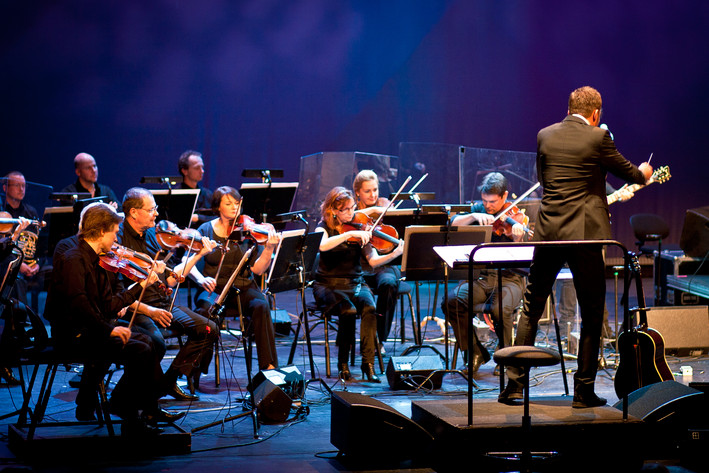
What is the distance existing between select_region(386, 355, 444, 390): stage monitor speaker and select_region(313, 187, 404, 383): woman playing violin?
275 mm

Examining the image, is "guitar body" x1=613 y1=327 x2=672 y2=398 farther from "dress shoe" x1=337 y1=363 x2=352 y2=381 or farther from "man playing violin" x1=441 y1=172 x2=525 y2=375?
"dress shoe" x1=337 y1=363 x2=352 y2=381

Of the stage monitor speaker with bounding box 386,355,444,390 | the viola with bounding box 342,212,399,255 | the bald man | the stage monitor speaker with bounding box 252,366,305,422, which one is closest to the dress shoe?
the stage monitor speaker with bounding box 386,355,444,390

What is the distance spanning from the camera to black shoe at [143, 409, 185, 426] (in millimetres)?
4176

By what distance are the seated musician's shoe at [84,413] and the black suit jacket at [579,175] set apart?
249 cm

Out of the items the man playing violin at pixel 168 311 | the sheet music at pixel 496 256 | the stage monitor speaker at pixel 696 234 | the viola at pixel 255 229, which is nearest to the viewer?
the sheet music at pixel 496 256

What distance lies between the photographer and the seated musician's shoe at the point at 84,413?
4317 mm

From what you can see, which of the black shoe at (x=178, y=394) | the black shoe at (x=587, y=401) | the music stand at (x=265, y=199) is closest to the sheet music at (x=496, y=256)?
the black shoe at (x=587, y=401)

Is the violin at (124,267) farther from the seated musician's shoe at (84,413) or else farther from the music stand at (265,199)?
the music stand at (265,199)

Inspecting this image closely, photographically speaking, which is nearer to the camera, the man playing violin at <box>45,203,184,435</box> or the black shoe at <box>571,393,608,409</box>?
the black shoe at <box>571,393,608,409</box>

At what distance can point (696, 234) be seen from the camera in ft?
22.2

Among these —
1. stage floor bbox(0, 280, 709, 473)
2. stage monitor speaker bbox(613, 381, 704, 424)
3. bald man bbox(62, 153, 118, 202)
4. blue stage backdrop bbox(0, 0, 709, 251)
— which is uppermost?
blue stage backdrop bbox(0, 0, 709, 251)

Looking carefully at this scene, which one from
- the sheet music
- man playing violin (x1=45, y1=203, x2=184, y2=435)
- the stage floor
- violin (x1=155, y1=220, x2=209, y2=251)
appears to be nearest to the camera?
the stage floor

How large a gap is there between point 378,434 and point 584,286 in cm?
115

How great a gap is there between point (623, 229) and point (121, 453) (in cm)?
788
